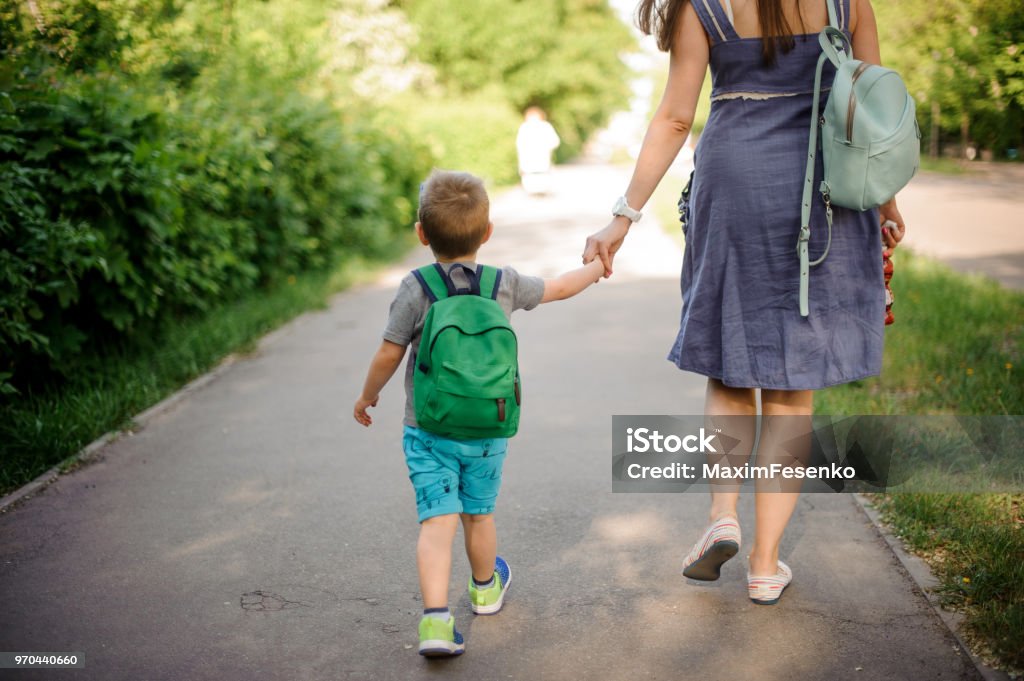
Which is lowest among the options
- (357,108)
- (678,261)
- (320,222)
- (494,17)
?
(678,261)

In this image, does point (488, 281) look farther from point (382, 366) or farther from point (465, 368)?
point (382, 366)

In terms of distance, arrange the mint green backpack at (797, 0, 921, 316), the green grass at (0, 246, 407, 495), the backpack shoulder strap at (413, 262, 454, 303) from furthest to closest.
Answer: the green grass at (0, 246, 407, 495) < the backpack shoulder strap at (413, 262, 454, 303) < the mint green backpack at (797, 0, 921, 316)

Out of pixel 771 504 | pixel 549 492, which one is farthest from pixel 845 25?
pixel 549 492

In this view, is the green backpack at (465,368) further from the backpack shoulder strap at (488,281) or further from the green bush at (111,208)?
the green bush at (111,208)

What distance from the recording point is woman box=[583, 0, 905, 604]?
2.85m

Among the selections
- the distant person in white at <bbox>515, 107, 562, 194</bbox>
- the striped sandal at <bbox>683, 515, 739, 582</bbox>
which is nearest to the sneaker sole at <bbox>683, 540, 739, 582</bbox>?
the striped sandal at <bbox>683, 515, 739, 582</bbox>

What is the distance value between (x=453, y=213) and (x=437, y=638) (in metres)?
1.25

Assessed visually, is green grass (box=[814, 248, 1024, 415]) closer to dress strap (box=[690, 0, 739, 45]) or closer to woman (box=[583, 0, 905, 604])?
woman (box=[583, 0, 905, 604])

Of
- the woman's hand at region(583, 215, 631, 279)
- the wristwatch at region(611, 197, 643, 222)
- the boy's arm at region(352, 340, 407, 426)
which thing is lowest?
the boy's arm at region(352, 340, 407, 426)

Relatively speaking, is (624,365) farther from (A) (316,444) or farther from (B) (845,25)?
(B) (845,25)

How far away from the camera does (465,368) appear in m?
2.68

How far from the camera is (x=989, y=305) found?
22.8 feet

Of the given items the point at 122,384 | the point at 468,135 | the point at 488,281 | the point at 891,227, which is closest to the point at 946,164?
the point at 891,227

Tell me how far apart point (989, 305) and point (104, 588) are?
626cm
